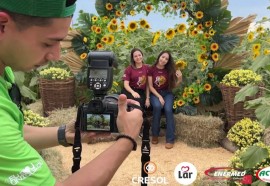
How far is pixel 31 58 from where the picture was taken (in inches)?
49.4

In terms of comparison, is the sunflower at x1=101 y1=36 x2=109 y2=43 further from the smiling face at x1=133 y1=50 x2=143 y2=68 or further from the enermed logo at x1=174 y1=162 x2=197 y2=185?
the enermed logo at x1=174 y1=162 x2=197 y2=185

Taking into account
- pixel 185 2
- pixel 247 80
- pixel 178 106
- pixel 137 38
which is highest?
pixel 185 2

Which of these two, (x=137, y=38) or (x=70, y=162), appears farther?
(x=137, y=38)

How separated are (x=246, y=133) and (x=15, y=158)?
15.3ft

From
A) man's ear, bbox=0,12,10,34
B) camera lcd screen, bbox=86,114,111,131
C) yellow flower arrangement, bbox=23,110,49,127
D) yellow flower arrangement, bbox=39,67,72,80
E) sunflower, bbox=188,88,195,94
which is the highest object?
man's ear, bbox=0,12,10,34

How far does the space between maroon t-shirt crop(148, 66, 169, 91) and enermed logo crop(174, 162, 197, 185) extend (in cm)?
131

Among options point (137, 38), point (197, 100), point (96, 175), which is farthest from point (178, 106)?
point (96, 175)

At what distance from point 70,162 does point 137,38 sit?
2.60 m

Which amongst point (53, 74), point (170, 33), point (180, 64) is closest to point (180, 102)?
point (180, 64)

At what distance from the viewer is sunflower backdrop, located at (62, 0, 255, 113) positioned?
6930 millimetres

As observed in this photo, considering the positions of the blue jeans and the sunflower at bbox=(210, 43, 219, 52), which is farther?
the sunflower at bbox=(210, 43, 219, 52)

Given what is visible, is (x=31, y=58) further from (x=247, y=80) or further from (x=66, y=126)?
(x=247, y=80)

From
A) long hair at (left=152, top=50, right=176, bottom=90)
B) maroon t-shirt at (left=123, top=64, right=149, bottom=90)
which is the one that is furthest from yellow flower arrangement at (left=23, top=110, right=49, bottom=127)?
long hair at (left=152, top=50, right=176, bottom=90)

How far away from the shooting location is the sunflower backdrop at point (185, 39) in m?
6.93
